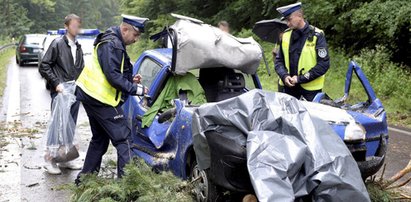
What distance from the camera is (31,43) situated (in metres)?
24.9

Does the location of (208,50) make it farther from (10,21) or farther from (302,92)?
(10,21)

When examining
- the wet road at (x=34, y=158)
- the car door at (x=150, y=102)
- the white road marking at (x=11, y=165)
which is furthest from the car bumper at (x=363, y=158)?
the white road marking at (x=11, y=165)

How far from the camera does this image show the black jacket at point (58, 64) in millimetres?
6664

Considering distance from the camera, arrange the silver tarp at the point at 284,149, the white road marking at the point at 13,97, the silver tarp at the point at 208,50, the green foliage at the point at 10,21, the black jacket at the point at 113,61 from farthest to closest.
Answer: the green foliage at the point at 10,21 < the white road marking at the point at 13,97 < the silver tarp at the point at 208,50 < the black jacket at the point at 113,61 < the silver tarp at the point at 284,149

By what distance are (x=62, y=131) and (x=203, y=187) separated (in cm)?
257

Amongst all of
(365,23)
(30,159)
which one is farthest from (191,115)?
(365,23)

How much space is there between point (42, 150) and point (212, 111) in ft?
13.6

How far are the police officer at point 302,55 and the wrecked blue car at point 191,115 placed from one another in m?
0.46

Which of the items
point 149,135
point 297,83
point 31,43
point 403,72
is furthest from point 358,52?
point 31,43

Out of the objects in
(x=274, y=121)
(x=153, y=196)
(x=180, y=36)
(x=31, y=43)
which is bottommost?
(x=31, y=43)

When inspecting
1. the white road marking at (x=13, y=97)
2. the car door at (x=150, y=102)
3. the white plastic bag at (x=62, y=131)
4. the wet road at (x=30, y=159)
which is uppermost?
the car door at (x=150, y=102)

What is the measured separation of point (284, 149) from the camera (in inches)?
148

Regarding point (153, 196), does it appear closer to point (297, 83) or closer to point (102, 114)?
point (102, 114)

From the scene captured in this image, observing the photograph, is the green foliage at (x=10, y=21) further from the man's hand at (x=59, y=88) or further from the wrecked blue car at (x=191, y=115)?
the wrecked blue car at (x=191, y=115)
